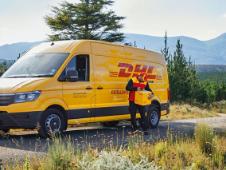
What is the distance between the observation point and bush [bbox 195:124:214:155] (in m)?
9.97

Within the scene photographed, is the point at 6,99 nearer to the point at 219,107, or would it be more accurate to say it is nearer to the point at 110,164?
the point at 110,164

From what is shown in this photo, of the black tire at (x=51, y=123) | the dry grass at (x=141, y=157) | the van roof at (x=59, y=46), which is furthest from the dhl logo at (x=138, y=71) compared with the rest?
the dry grass at (x=141, y=157)

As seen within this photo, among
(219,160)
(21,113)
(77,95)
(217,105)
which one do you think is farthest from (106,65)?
(217,105)

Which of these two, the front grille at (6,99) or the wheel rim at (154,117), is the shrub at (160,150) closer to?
the front grille at (6,99)

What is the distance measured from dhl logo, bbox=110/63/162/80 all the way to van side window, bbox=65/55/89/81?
3.89 ft

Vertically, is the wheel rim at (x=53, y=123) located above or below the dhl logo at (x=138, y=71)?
below

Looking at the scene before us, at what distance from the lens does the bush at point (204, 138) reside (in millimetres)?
9969

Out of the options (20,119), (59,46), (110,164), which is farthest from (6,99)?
(110,164)

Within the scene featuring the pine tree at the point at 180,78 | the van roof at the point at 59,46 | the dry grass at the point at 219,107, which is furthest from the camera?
the pine tree at the point at 180,78

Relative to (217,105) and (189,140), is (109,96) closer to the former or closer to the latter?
(189,140)

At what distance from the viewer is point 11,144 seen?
11008mm

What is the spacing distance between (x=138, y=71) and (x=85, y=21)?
34067 millimetres

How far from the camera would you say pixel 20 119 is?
11477mm

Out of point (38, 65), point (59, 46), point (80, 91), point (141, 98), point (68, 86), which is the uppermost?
point (59, 46)
